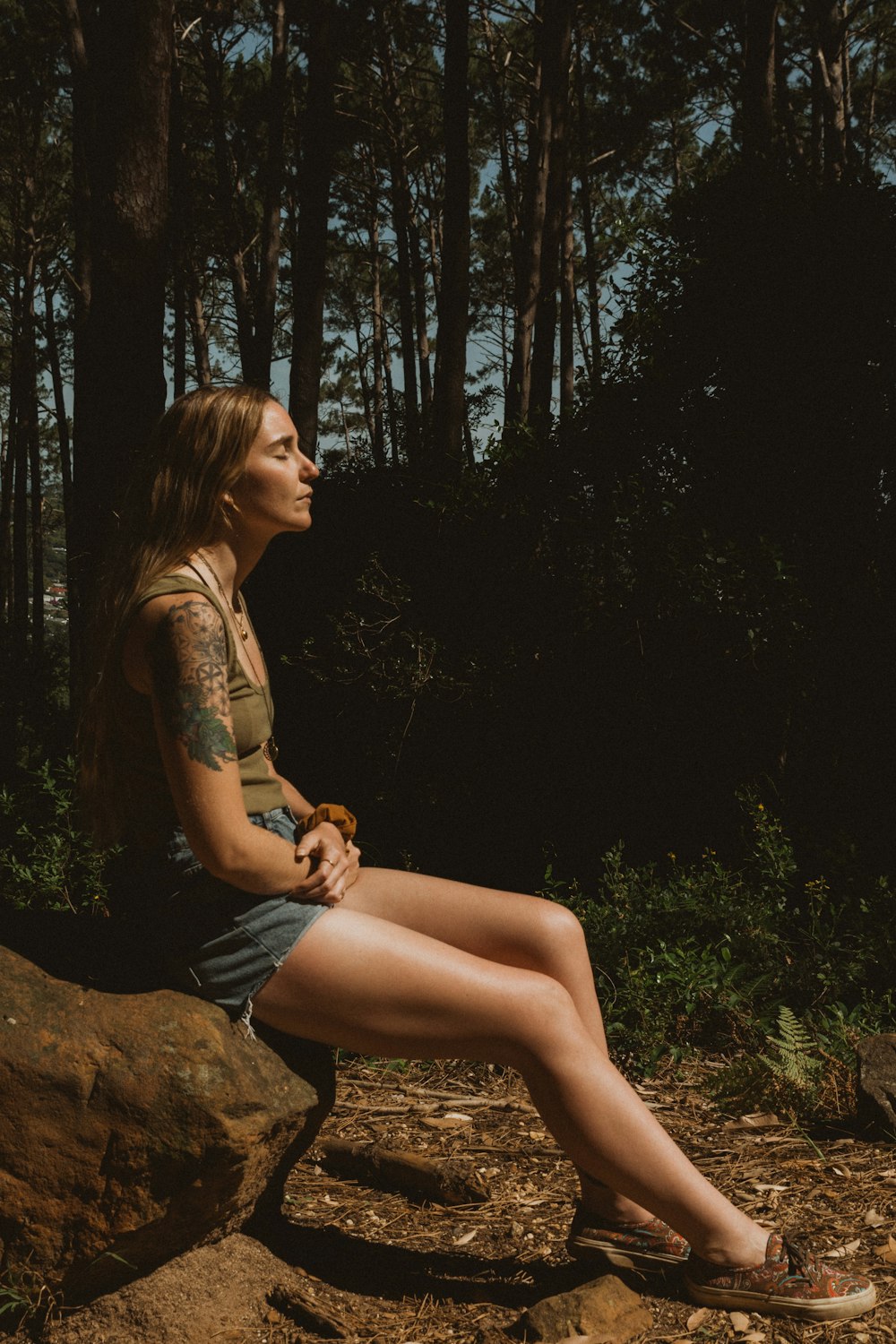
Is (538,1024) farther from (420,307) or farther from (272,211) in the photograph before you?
(420,307)

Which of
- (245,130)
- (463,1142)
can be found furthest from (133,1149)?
(245,130)

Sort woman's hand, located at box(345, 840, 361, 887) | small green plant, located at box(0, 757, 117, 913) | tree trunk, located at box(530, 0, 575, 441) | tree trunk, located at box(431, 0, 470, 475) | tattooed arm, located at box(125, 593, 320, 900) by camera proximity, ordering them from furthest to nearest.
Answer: tree trunk, located at box(530, 0, 575, 441) < tree trunk, located at box(431, 0, 470, 475) < small green plant, located at box(0, 757, 117, 913) < woman's hand, located at box(345, 840, 361, 887) < tattooed arm, located at box(125, 593, 320, 900)

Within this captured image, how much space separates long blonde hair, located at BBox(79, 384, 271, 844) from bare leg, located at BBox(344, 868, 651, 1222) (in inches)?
25.0

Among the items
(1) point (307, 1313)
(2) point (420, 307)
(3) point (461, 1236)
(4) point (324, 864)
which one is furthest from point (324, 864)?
(2) point (420, 307)

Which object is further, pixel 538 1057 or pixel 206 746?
pixel 538 1057

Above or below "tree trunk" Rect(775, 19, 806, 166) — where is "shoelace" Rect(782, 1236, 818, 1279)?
below

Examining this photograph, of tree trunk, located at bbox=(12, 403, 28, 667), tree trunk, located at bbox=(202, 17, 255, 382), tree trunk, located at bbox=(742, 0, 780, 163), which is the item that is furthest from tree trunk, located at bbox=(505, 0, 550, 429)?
tree trunk, located at bbox=(12, 403, 28, 667)

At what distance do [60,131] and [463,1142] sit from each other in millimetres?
20302

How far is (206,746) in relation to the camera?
2100 mm

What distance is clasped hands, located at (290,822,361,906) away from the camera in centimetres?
229

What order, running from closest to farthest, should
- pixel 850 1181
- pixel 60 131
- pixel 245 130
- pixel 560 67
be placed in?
pixel 850 1181 < pixel 560 67 < pixel 245 130 < pixel 60 131

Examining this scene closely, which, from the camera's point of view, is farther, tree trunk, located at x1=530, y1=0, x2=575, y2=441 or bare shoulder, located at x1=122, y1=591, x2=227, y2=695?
tree trunk, located at x1=530, y1=0, x2=575, y2=441

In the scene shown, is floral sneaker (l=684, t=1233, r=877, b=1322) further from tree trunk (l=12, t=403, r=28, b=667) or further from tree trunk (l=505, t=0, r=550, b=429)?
tree trunk (l=12, t=403, r=28, b=667)

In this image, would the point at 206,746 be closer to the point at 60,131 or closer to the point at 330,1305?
the point at 330,1305
